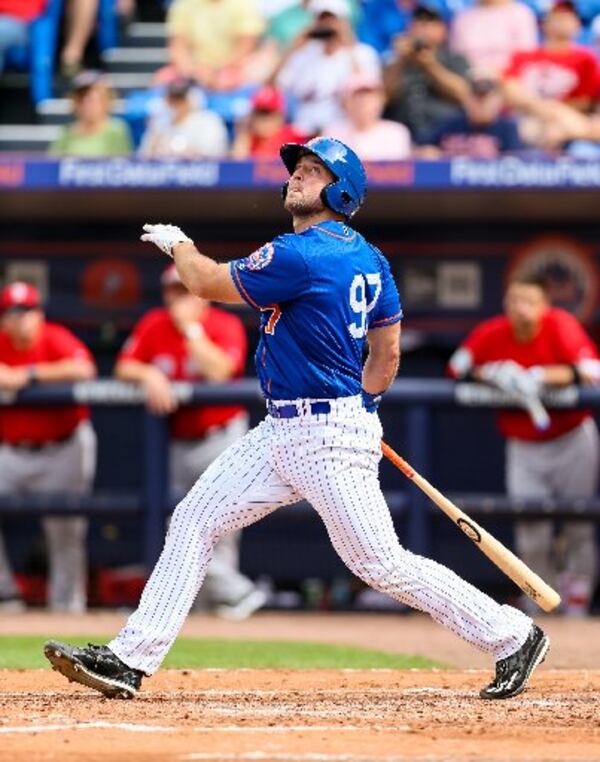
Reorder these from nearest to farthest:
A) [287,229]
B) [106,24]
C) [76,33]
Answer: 1. [287,229]
2. [76,33]
3. [106,24]

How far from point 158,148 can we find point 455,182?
2005 millimetres

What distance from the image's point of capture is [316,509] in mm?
5453

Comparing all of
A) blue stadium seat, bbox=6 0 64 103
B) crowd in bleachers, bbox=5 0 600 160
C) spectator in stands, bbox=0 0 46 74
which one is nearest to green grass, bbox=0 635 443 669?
crowd in bleachers, bbox=5 0 600 160

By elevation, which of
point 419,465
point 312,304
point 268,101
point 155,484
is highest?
point 268,101

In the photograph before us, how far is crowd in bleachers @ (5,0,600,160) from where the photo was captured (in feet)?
33.7

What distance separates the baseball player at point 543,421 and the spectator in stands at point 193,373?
119cm

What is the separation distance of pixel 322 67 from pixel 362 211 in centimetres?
120

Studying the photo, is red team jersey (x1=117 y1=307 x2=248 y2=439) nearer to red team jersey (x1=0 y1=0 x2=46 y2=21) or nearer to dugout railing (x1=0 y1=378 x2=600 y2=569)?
dugout railing (x1=0 y1=378 x2=600 y2=569)

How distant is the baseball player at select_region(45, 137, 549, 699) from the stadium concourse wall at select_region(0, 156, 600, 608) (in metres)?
3.97

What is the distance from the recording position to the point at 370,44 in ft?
38.7

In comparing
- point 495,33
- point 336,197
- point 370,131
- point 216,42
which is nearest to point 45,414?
point 370,131

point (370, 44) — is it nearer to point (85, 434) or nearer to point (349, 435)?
point (85, 434)

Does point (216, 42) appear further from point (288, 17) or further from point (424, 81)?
point (424, 81)

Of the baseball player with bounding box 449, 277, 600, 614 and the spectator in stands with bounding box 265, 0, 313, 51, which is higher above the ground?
the spectator in stands with bounding box 265, 0, 313, 51
